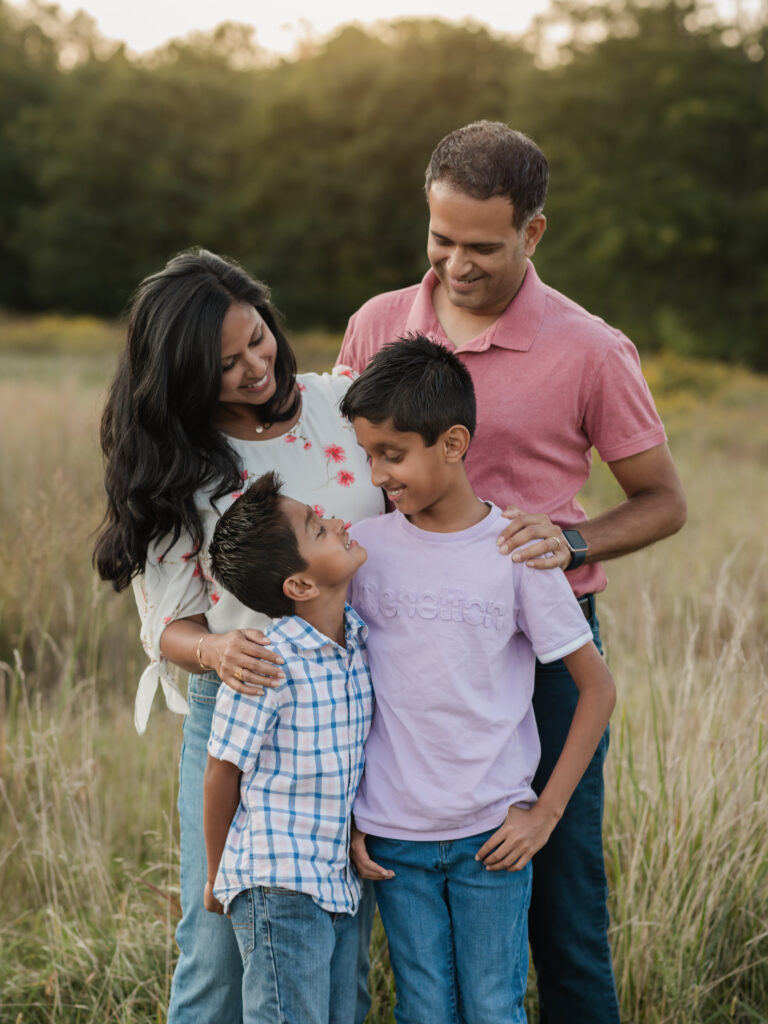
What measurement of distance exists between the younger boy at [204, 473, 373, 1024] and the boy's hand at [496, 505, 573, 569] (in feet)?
0.98

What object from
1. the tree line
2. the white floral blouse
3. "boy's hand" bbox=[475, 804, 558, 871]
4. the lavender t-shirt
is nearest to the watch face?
the lavender t-shirt

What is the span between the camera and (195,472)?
7.15 feet

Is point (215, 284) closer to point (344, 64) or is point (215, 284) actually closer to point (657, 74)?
point (657, 74)

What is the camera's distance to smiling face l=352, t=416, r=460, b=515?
1973 mm

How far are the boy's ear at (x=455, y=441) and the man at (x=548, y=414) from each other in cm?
29

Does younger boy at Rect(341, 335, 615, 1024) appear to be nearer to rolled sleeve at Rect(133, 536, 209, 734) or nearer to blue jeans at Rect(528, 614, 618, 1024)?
blue jeans at Rect(528, 614, 618, 1024)

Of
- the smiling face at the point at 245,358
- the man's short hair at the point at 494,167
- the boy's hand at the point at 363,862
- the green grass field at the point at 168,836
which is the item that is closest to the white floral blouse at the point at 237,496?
the smiling face at the point at 245,358

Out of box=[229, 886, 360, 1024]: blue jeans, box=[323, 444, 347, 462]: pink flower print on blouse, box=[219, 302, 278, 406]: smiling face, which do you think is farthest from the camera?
box=[323, 444, 347, 462]: pink flower print on blouse

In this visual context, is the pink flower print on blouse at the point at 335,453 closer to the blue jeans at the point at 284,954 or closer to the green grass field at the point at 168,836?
the green grass field at the point at 168,836

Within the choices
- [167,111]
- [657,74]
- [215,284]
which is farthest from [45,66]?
[215,284]

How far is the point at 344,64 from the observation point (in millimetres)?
33969

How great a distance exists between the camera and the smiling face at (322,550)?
194cm

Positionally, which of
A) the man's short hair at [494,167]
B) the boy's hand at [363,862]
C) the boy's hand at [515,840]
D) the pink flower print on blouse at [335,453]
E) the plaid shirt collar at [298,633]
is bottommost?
the boy's hand at [363,862]

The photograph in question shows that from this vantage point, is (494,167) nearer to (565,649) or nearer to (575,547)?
(575,547)
